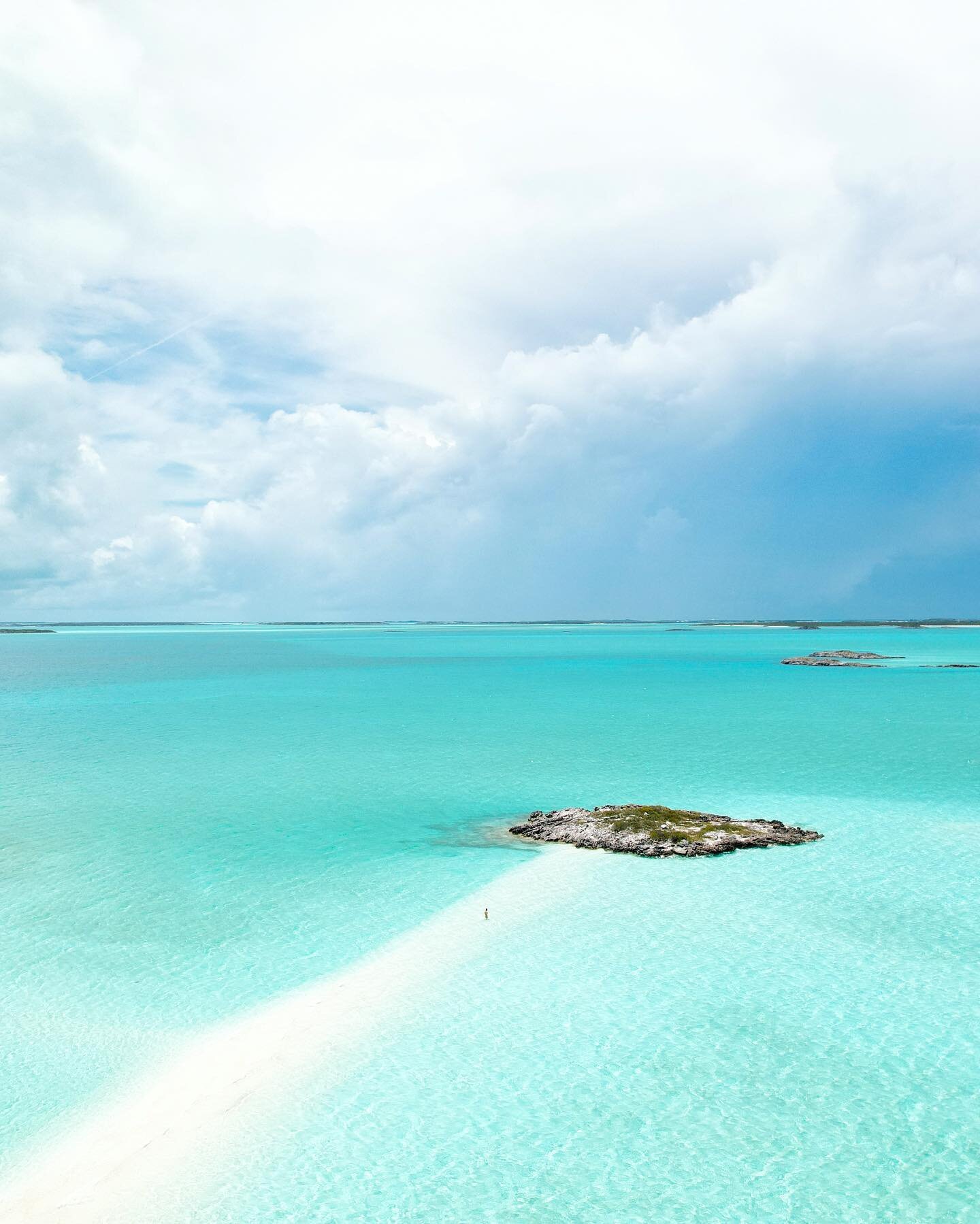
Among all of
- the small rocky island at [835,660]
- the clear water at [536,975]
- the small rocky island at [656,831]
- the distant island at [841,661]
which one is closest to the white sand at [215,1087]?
the clear water at [536,975]

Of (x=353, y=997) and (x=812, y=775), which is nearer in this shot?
(x=353, y=997)

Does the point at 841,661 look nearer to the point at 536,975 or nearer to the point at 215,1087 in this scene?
the point at 536,975

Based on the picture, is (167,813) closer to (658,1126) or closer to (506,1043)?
(506,1043)

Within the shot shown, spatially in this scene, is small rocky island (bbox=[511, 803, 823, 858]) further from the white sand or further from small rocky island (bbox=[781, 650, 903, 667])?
small rocky island (bbox=[781, 650, 903, 667])

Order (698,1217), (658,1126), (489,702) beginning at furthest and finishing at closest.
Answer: (489,702)
(658,1126)
(698,1217)

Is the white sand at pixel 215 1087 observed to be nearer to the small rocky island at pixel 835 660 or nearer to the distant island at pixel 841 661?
the small rocky island at pixel 835 660

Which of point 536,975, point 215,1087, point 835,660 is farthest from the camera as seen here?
point 835,660

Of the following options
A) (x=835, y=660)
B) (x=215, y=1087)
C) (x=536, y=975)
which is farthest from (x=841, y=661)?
(x=215, y=1087)

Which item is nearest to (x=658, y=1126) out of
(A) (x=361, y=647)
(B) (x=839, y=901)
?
(B) (x=839, y=901)
